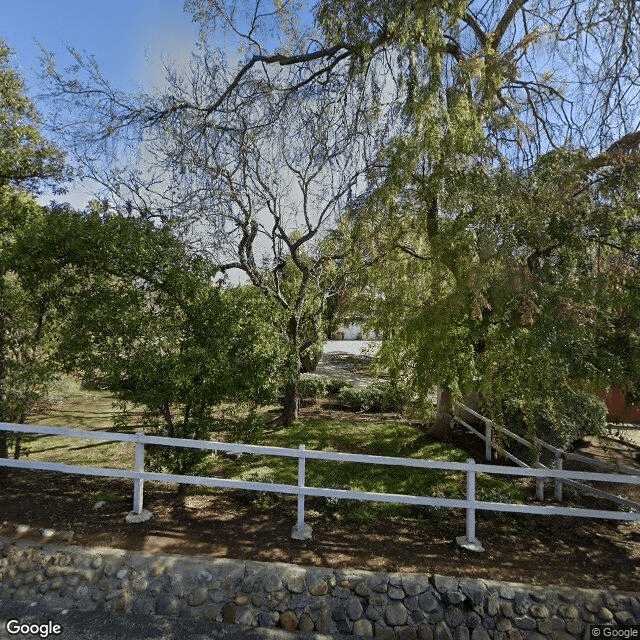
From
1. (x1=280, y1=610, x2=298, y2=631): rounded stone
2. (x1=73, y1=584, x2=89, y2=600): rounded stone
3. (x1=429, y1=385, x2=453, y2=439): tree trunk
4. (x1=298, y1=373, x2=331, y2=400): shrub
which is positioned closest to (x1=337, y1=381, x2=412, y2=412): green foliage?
(x1=298, y1=373, x2=331, y2=400): shrub

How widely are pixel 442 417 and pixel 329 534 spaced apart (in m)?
4.90

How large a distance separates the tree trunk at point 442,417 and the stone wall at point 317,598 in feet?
15.4

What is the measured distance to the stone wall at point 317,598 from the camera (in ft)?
13.1

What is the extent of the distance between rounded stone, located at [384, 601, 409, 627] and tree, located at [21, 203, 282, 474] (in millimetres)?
2848

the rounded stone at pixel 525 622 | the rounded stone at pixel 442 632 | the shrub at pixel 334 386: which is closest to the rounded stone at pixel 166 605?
the rounded stone at pixel 442 632

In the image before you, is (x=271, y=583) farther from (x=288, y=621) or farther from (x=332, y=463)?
(x=332, y=463)

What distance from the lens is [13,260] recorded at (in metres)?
5.32

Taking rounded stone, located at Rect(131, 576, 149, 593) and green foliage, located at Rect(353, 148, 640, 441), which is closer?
rounded stone, located at Rect(131, 576, 149, 593)

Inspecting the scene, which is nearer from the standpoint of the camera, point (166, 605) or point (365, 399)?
point (166, 605)

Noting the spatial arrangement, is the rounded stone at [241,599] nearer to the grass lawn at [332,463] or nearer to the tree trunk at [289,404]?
the grass lawn at [332,463]

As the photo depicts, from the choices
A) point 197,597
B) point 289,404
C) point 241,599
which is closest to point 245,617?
point 241,599

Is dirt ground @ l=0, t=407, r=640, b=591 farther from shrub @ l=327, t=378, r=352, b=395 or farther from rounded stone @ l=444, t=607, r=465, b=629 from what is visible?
shrub @ l=327, t=378, r=352, b=395

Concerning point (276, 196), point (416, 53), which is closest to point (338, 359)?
point (276, 196)

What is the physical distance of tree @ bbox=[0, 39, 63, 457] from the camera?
222 inches
